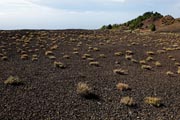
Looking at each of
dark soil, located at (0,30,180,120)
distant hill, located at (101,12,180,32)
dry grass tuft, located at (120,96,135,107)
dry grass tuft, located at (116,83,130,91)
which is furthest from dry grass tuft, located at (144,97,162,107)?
distant hill, located at (101,12,180,32)

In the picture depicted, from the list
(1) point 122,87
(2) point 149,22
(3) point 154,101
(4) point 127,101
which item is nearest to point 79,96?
(4) point 127,101

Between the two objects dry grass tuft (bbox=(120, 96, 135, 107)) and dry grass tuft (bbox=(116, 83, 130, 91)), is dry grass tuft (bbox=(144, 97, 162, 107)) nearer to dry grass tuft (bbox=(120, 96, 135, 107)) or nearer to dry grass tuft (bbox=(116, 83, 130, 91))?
dry grass tuft (bbox=(120, 96, 135, 107))

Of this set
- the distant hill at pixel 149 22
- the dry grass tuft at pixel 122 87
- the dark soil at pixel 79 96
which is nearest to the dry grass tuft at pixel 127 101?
the dark soil at pixel 79 96

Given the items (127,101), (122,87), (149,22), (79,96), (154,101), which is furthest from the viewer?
(149,22)

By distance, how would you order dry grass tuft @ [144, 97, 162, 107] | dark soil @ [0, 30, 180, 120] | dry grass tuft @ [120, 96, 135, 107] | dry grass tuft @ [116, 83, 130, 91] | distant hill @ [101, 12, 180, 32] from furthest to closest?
distant hill @ [101, 12, 180, 32] → dry grass tuft @ [116, 83, 130, 91] → dry grass tuft @ [144, 97, 162, 107] → dry grass tuft @ [120, 96, 135, 107] → dark soil @ [0, 30, 180, 120]

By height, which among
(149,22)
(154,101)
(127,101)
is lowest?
(149,22)

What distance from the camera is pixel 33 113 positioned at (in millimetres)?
13539

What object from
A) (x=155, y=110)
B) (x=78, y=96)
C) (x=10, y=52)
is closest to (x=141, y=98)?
(x=155, y=110)

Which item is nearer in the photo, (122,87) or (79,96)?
(79,96)

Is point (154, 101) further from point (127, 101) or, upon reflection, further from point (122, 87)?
point (122, 87)

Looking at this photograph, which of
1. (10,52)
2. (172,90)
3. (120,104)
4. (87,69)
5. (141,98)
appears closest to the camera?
(120,104)

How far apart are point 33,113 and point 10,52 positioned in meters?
20.7

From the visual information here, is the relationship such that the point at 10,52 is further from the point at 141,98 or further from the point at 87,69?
the point at 141,98

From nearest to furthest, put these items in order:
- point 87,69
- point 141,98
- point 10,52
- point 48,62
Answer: point 141,98, point 87,69, point 48,62, point 10,52
